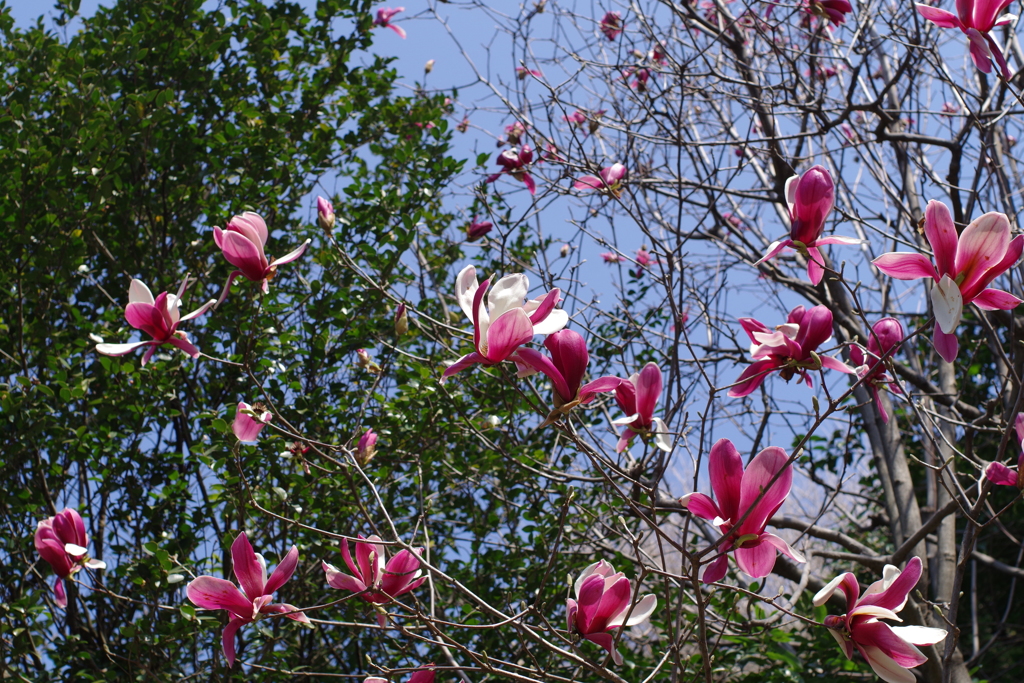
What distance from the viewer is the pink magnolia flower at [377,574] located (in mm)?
1416

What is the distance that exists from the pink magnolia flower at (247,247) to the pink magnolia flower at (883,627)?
3.44 feet

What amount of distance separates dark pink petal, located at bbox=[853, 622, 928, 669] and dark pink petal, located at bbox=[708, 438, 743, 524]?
223 millimetres

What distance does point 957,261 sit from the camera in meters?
0.94

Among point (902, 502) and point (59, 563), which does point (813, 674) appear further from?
point (59, 563)

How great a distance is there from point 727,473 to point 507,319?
1.18ft

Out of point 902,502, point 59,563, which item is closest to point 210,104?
point 59,563

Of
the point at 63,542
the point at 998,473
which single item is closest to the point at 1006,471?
the point at 998,473

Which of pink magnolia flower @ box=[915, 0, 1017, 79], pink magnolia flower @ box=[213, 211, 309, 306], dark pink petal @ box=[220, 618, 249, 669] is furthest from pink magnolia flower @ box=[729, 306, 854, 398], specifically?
dark pink petal @ box=[220, 618, 249, 669]

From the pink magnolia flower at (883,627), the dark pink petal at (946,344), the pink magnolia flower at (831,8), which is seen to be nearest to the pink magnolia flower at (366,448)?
the pink magnolia flower at (883,627)

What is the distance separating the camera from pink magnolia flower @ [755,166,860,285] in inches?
43.1

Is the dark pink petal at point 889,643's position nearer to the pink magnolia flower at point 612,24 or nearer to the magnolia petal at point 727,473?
the magnolia petal at point 727,473

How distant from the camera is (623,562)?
7.45 ft

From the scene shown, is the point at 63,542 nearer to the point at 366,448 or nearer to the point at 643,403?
the point at 366,448

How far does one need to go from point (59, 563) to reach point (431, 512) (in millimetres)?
1098
